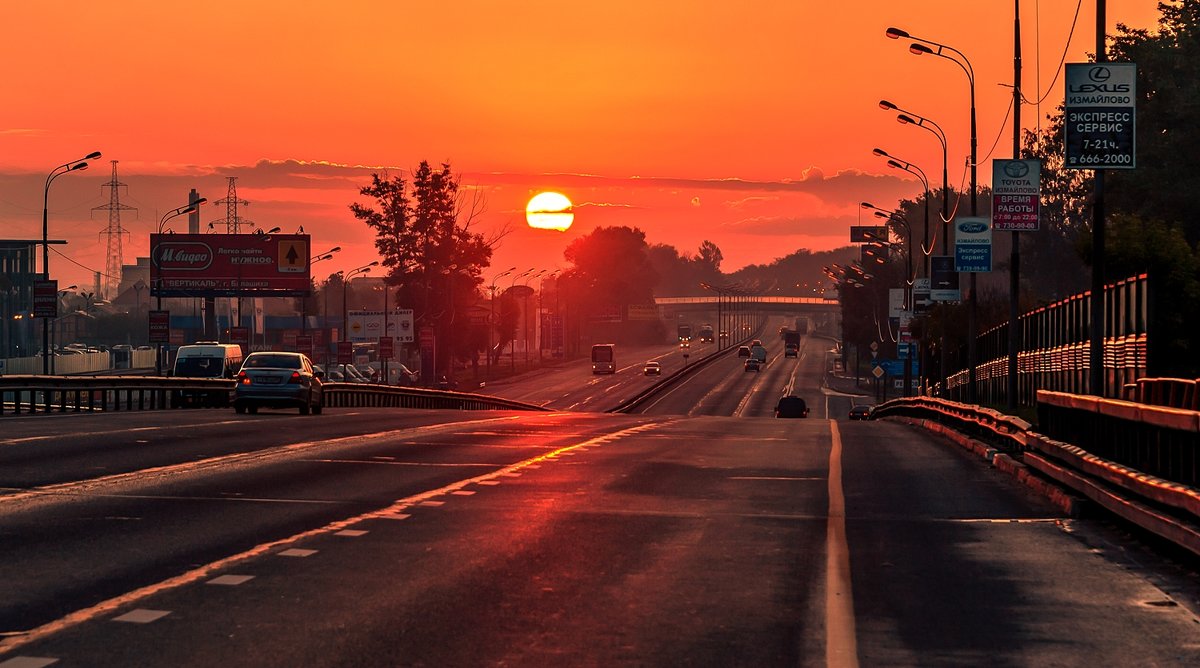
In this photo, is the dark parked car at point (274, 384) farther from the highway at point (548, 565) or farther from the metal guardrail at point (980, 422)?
the highway at point (548, 565)

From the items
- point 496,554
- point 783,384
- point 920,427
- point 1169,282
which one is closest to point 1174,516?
point 496,554

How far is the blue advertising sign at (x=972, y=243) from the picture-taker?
48.1m

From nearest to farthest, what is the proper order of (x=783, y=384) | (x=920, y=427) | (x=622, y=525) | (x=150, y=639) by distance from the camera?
(x=150, y=639)
(x=622, y=525)
(x=920, y=427)
(x=783, y=384)

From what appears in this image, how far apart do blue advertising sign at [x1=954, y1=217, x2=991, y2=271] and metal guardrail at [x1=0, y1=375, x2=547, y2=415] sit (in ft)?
70.1

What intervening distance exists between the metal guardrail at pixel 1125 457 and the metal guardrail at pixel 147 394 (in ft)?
88.4

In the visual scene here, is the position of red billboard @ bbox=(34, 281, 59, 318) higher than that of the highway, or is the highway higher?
red billboard @ bbox=(34, 281, 59, 318)

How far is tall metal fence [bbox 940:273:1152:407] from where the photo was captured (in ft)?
119

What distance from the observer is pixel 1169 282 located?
149 ft

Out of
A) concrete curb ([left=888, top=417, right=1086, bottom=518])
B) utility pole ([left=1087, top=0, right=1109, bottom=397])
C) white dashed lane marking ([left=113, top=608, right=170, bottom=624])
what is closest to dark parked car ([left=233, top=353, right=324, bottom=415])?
concrete curb ([left=888, top=417, right=1086, bottom=518])

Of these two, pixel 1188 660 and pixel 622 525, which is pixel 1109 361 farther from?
pixel 1188 660

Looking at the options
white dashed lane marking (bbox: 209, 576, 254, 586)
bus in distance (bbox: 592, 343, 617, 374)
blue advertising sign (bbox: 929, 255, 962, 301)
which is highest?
blue advertising sign (bbox: 929, 255, 962, 301)

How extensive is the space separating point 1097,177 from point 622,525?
1589 centimetres

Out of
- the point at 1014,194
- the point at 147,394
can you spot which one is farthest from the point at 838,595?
the point at 147,394

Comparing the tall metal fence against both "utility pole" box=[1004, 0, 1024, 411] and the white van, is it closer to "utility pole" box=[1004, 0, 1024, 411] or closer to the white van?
"utility pole" box=[1004, 0, 1024, 411]
